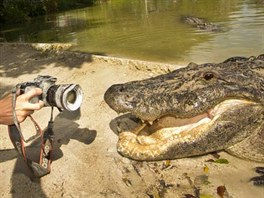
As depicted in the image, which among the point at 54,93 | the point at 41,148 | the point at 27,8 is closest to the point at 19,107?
the point at 54,93

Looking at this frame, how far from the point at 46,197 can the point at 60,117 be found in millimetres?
1721

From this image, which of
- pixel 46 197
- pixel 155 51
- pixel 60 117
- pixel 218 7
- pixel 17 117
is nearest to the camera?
pixel 17 117

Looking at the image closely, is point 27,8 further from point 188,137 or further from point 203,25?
point 188,137

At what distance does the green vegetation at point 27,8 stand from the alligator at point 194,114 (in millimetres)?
16629

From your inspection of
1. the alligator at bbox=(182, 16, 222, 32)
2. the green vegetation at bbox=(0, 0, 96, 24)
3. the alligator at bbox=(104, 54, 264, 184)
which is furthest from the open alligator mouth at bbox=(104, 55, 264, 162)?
the green vegetation at bbox=(0, 0, 96, 24)

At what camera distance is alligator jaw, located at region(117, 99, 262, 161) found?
130 inches

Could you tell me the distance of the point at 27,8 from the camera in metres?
19.9

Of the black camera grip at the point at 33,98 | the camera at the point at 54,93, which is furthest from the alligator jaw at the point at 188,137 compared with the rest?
the black camera grip at the point at 33,98

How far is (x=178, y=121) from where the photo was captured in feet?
11.2

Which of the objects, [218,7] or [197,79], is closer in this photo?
[197,79]

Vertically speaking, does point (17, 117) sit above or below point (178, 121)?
above

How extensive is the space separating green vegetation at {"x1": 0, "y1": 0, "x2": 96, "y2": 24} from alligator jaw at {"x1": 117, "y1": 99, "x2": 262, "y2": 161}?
659 inches

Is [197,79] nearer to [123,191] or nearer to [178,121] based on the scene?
[178,121]

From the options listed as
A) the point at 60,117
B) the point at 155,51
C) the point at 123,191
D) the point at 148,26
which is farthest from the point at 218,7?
the point at 123,191
